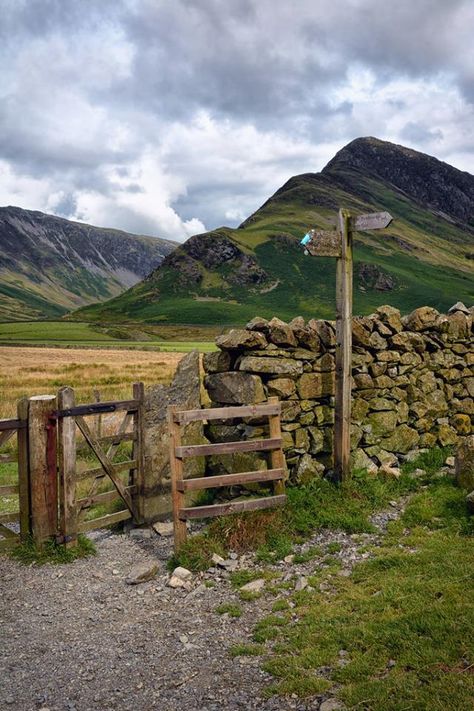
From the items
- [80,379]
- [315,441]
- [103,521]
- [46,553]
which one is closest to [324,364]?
[315,441]

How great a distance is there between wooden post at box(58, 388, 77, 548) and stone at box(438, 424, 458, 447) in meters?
8.56

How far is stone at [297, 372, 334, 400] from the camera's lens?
35.0 ft

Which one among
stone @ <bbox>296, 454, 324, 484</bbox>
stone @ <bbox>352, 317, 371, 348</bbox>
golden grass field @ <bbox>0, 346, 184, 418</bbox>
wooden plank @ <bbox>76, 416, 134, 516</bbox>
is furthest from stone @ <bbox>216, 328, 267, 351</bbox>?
golden grass field @ <bbox>0, 346, 184, 418</bbox>

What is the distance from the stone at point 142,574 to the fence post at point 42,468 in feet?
5.73

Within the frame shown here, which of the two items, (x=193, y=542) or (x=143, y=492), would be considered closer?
(x=193, y=542)

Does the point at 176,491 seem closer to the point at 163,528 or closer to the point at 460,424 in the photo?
the point at 163,528

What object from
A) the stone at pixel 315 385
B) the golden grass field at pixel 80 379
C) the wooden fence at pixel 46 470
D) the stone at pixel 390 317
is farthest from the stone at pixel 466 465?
the golden grass field at pixel 80 379

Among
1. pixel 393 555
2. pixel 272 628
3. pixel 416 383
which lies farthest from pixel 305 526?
pixel 416 383

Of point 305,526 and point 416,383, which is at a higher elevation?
point 416,383

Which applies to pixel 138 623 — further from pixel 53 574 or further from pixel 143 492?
pixel 143 492

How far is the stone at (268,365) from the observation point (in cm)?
1013

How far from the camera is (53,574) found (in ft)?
26.2

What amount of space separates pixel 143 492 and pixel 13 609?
11.6 ft

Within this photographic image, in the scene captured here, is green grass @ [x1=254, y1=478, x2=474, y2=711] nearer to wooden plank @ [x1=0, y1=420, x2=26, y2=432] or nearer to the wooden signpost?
the wooden signpost
